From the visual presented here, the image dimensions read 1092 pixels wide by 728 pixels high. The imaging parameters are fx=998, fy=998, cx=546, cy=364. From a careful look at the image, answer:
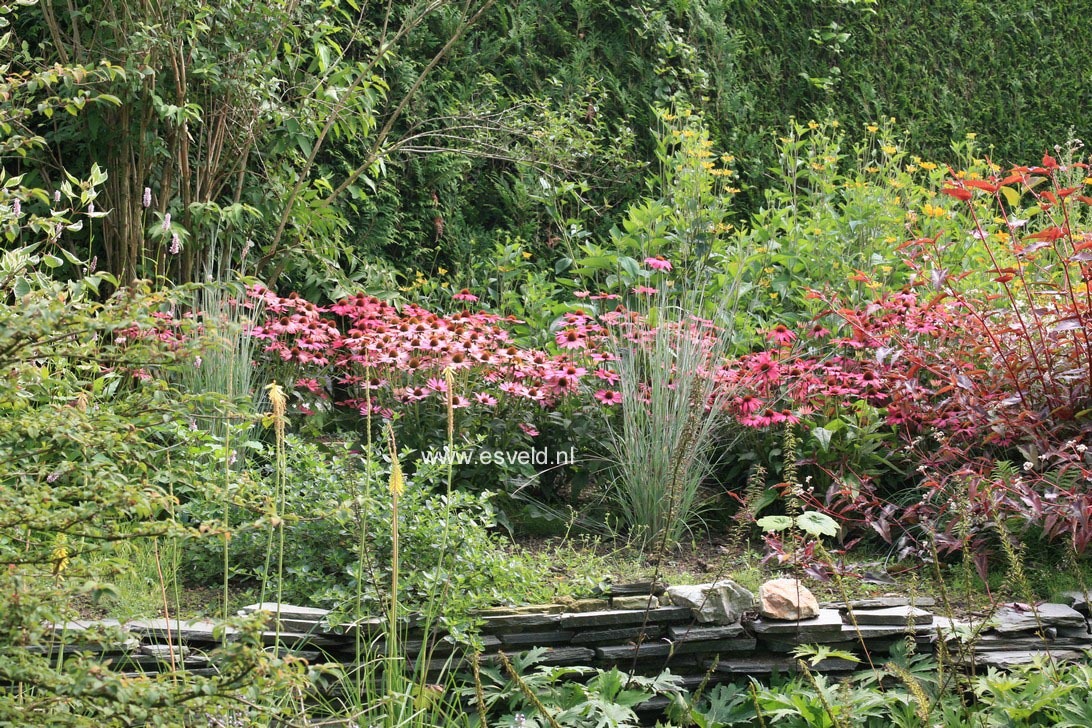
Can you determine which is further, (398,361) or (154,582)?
(398,361)

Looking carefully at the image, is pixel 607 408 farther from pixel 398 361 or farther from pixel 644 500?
pixel 398 361

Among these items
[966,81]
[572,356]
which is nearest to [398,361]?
[572,356]

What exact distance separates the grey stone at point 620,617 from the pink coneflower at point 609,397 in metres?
1.17

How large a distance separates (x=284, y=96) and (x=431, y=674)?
3.37 m

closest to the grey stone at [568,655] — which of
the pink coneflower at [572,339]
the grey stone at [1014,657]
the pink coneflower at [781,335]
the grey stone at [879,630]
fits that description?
the grey stone at [879,630]

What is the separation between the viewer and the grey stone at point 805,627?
8.45 ft

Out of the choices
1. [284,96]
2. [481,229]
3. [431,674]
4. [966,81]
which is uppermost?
[966,81]

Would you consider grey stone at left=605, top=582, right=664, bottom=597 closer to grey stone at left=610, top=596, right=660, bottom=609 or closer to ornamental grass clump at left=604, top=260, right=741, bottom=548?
grey stone at left=610, top=596, right=660, bottom=609

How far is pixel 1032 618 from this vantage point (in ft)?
9.02

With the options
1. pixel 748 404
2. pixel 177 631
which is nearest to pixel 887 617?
pixel 748 404

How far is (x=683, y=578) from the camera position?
3.02 metres

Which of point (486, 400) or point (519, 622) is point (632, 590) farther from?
point (486, 400)

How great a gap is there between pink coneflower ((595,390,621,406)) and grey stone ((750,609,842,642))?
121 centimetres

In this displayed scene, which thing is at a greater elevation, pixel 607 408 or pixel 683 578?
pixel 607 408
